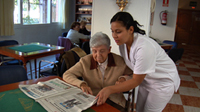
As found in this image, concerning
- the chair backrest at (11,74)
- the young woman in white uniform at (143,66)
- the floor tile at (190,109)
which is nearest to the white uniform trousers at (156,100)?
the young woman in white uniform at (143,66)

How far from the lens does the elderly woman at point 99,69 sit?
60.9 inches

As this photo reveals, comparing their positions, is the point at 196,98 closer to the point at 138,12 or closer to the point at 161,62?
the point at 138,12

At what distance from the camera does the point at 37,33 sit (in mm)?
6277

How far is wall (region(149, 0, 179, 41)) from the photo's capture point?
6234mm

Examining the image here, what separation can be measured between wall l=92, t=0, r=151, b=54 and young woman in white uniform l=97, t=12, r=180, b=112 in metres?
1.20

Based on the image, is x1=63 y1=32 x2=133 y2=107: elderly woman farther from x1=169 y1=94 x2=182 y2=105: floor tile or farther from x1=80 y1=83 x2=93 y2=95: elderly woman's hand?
x1=169 y1=94 x2=182 y2=105: floor tile

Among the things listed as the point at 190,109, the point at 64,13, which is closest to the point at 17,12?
the point at 64,13

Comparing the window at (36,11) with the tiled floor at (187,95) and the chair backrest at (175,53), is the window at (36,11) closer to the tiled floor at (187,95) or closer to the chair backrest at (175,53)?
the chair backrest at (175,53)

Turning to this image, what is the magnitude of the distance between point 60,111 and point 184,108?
2.57 m

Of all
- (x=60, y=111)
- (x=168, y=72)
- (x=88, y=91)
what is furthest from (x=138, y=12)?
(x=60, y=111)

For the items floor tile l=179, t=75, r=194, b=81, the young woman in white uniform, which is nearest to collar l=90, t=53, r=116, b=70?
the young woman in white uniform

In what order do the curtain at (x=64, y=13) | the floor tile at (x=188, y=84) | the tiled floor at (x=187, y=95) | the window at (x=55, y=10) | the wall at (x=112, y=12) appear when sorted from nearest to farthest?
the wall at (x=112, y=12) < the tiled floor at (x=187, y=95) < the floor tile at (x=188, y=84) < the window at (x=55, y=10) < the curtain at (x=64, y=13)

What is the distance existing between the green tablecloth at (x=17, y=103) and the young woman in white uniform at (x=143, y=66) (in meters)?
0.37

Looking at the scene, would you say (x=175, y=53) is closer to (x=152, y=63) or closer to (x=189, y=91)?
(x=189, y=91)
